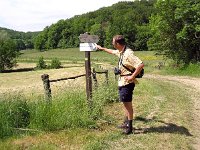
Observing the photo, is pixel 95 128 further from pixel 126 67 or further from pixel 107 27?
pixel 107 27

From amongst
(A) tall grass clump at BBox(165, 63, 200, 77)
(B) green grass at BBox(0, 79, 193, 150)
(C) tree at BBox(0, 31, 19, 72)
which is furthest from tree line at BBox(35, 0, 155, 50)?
(B) green grass at BBox(0, 79, 193, 150)

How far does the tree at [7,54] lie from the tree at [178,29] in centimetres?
6002

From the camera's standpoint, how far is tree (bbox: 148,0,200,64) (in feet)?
94.1

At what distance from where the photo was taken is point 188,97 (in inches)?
618

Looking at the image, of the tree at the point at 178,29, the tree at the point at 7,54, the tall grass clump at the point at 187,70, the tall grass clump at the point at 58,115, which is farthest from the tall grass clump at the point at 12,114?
the tree at the point at 7,54

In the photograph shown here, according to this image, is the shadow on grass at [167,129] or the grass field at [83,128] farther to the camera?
the shadow on grass at [167,129]

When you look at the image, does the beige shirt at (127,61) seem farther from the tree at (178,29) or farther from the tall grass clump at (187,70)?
the tree at (178,29)

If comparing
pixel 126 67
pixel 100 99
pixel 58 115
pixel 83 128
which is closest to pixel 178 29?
pixel 100 99

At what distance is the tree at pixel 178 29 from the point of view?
28672 millimetres

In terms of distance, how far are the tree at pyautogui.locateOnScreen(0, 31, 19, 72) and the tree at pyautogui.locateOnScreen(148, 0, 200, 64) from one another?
6002 cm

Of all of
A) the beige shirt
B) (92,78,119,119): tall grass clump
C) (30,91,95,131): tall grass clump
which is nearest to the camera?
the beige shirt

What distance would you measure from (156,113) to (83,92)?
2262 millimetres

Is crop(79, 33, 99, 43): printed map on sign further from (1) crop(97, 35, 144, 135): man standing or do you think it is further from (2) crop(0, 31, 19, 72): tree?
(2) crop(0, 31, 19, 72): tree

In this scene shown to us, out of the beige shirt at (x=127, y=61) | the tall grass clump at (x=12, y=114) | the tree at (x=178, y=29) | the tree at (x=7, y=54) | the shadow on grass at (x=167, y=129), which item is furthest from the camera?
the tree at (x=7, y=54)
